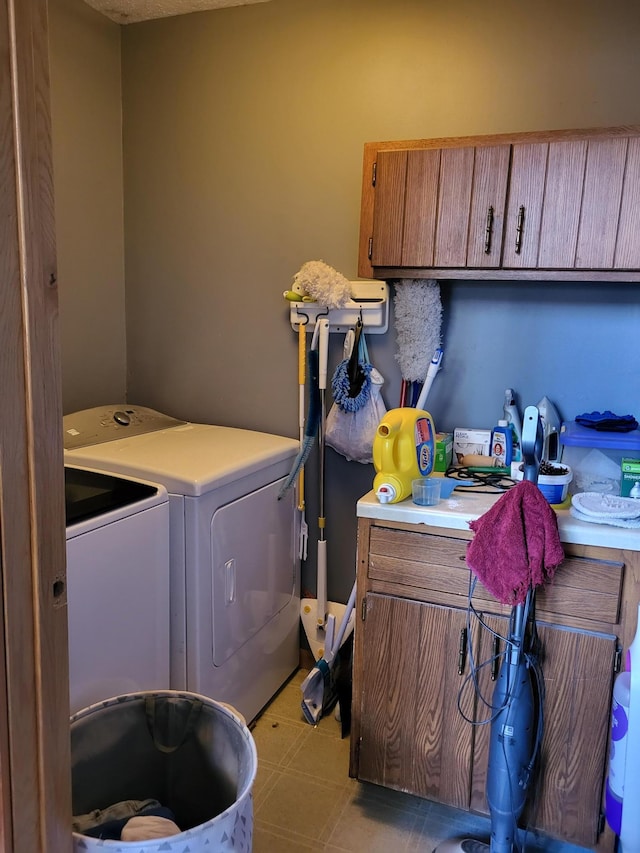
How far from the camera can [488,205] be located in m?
1.86

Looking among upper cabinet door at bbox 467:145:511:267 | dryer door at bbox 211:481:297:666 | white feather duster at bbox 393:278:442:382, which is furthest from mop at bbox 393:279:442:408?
dryer door at bbox 211:481:297:666

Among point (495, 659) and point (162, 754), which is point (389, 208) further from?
point (162, 754)

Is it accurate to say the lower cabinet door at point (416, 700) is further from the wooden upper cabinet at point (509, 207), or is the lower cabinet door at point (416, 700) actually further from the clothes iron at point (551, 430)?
the wooden upper cabinet at point (509, 207)

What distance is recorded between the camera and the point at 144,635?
1699 millimetres

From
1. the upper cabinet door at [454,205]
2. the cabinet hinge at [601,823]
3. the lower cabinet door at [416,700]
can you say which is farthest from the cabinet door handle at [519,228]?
the cabinet hinge at [601,823]

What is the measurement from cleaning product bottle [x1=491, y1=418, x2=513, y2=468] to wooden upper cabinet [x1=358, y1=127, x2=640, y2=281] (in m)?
0.50

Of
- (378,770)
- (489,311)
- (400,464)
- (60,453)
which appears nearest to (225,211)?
(489,311)

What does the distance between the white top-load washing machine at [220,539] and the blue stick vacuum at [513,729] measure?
0.83 meters

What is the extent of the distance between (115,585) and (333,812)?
0.93 m

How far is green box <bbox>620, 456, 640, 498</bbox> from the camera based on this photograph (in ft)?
5.71

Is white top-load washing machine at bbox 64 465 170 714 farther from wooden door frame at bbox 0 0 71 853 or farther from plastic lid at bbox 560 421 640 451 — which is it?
plastic lid at bbox 560 421 640 451

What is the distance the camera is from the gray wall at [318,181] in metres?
1.97

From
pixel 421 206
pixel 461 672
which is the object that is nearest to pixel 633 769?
pixel 461 672

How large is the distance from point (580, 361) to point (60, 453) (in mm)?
1657
